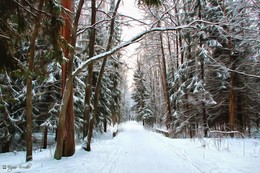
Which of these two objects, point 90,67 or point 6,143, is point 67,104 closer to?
point 90,67

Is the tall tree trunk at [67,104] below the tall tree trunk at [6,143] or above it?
above

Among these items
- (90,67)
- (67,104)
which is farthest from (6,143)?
(67,104)

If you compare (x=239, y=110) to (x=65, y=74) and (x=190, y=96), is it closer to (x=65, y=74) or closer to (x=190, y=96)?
(x=190, y=96)

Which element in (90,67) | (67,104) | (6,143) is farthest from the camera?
(6,143)

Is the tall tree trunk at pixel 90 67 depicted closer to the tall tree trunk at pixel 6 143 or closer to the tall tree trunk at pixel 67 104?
the tall tree trunk at pixel 67 104

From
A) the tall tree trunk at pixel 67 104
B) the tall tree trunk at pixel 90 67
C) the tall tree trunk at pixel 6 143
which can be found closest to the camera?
the tall tree trunk at pixel 67 104

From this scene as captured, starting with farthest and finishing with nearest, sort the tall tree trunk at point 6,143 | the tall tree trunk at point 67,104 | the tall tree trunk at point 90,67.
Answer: the tall tree trunk at point 6,143
the tall tree trunk at point 90,67
the tall tree trunk at point 67,104

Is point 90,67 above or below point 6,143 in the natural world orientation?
above

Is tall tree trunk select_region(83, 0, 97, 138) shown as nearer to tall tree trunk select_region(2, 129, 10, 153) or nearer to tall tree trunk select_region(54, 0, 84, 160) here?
tall tree trunk select_region(54, 0, 84, 160)

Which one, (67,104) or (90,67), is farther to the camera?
(90,67)

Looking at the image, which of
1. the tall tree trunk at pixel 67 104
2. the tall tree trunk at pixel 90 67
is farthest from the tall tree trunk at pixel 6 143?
the tall tree trunk at pixel 67 104

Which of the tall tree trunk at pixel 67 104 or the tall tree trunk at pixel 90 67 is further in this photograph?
the tall tree trunk at pixel 90 67

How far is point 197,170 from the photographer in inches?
189

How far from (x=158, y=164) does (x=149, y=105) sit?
94.1ft
